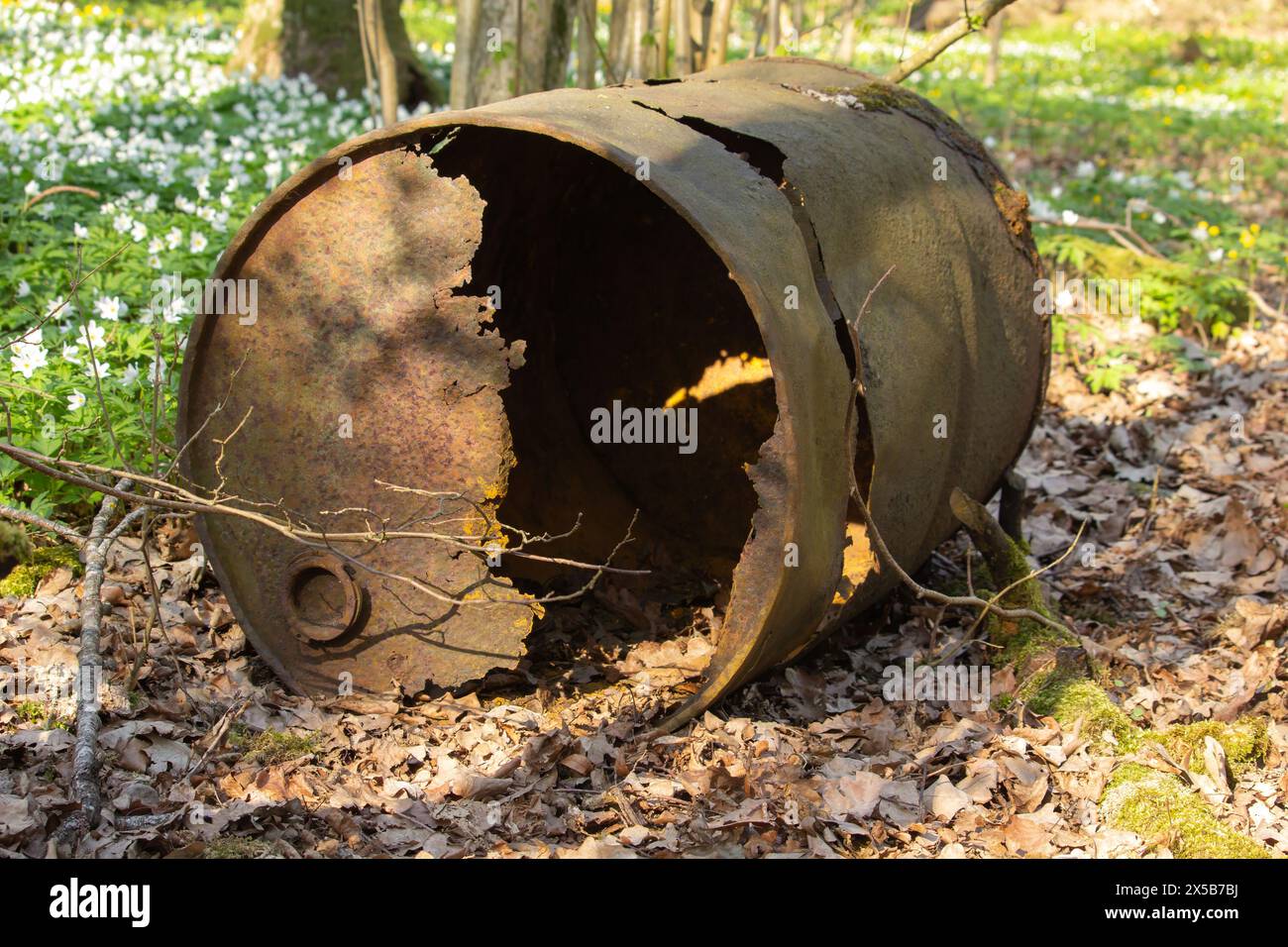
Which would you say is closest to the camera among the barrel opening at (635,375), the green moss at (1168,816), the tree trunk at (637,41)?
the green moss at (1168,816)

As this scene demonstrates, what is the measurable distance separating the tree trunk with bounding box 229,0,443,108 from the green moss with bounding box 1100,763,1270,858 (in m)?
7.86

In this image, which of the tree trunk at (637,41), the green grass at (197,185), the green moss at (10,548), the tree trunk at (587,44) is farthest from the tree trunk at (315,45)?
the green moss at (10,548)

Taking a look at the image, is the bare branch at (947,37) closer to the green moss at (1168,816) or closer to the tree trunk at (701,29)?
the tree trunk at (701,29)

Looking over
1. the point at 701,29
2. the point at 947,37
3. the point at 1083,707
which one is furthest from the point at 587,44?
the point at 1083,707

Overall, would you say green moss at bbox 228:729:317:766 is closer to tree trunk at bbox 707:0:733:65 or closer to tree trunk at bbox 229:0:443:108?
tree trunk at bbox 707:0:733:65

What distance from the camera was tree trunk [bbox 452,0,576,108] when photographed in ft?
20.4

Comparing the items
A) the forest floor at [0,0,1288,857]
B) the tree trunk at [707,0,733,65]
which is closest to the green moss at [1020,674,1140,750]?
the forest floor at [0,0,1288,857]

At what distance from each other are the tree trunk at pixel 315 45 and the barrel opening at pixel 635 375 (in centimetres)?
496

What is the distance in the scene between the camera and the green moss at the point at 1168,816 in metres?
3.12

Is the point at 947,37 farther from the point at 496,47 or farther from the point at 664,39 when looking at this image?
the point at 496,47

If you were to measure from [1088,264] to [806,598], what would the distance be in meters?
4.95

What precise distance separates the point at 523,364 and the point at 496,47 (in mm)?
3105

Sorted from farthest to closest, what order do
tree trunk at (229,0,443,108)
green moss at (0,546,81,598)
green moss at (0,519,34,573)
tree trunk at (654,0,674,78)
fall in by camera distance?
tree trunk at (229,0,443,108) < tree trunk at (654,0,674,78) < green moss at (0,546,81,598) < green moss at (0,519,34,573)

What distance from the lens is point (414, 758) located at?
3.51 meters
